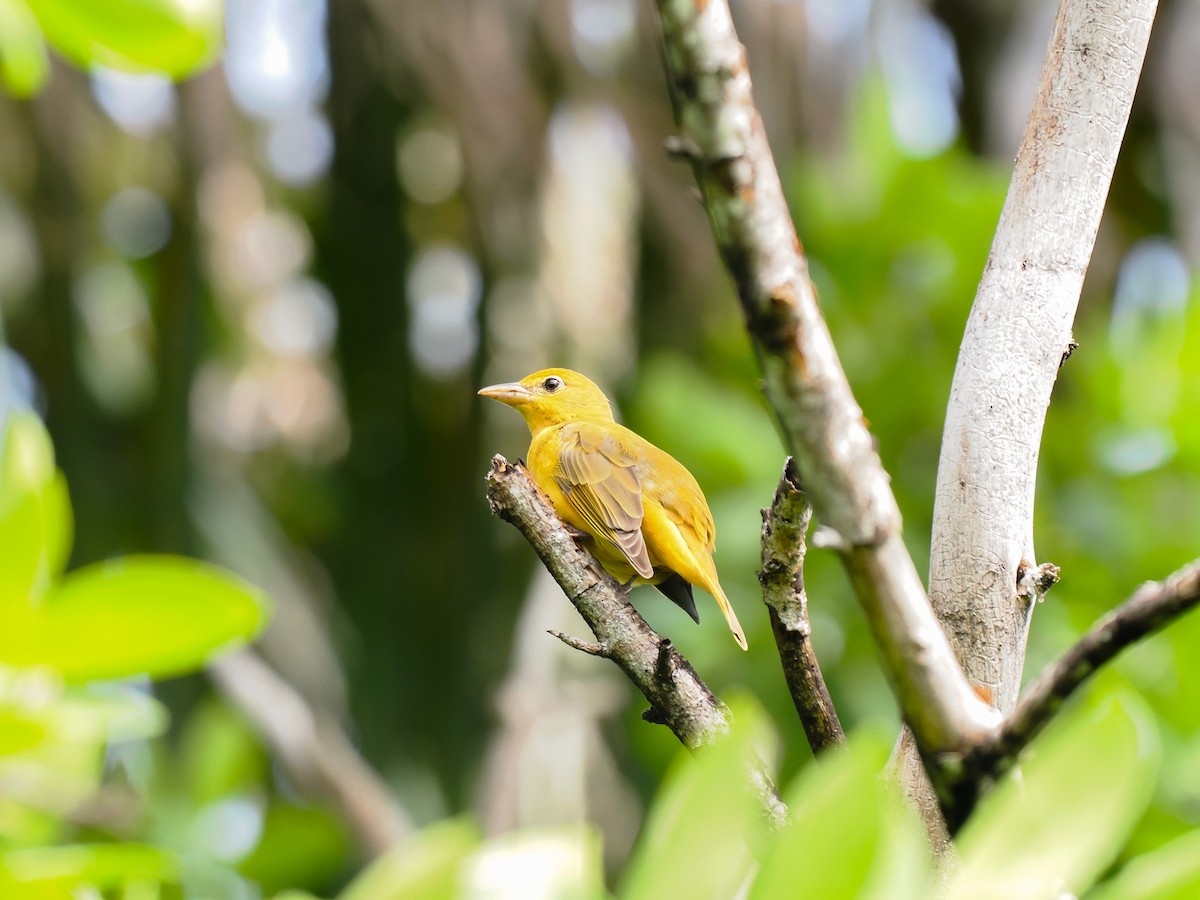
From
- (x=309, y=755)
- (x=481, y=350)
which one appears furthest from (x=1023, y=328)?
(x=481, y=350)

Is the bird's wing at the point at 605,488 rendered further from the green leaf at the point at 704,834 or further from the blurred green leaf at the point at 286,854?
the green leaf at the point at 704,834

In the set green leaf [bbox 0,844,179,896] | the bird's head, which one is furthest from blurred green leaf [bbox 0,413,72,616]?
the bird's head

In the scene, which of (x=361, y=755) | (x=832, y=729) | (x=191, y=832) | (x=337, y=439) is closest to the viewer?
(x=832, y=729)

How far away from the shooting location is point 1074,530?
341 cm

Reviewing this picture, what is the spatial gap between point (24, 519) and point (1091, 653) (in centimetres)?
77

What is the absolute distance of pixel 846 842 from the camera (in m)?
0.67

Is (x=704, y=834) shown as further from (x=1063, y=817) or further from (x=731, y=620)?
(x=731, y=620)

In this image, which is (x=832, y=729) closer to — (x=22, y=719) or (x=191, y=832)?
(x=22, y=719)

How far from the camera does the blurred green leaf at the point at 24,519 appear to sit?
3.02 ft

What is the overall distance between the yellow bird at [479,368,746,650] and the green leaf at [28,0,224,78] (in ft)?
4.78

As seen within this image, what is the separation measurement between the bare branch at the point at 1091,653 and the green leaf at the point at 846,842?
9.5 inches

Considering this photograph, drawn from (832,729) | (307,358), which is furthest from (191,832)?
(307,358)

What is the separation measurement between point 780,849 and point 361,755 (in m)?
4.06

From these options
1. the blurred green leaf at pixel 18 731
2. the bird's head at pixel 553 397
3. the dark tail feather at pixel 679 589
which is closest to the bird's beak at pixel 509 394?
the bird's head at pixel 553 397
